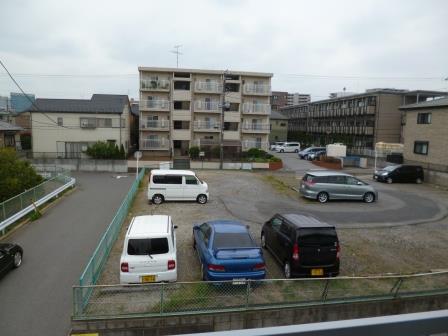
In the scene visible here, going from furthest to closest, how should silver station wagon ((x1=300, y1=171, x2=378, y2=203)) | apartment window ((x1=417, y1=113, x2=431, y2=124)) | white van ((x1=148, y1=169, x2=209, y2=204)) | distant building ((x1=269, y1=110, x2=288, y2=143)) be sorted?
distant building ((x1=269, y1=110, x2=288, y2=143)), apartment window ((x1=417, y1=113, x2=431, y2=124)), silver station wagon ((x1=300, y1=171, x2=378, y2=203)), white van ((x1=148, y1=169, x2=209, y2=204))

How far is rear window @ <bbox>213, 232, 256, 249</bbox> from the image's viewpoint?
928 centimetres

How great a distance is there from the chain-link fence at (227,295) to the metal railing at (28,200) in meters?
8.74

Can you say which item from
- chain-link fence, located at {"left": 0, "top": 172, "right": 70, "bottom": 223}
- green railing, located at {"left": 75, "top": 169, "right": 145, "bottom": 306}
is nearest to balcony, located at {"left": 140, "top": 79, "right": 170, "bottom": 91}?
chain-link fence, located at {"left": 0, "top": 172, "right": 70, "bottom": 223}

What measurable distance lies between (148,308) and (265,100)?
125ft

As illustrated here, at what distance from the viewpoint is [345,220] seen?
1599 centimetres

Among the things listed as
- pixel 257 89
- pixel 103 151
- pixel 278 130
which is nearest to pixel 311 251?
pixel 103 151

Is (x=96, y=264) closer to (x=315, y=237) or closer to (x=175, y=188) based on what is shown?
(x=315, y=237)

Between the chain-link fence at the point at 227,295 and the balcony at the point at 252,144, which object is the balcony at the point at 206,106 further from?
the chain-link fence at the point at 227,295

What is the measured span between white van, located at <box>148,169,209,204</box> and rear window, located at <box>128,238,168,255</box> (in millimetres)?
9368

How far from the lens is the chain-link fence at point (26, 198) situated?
46.8 ft

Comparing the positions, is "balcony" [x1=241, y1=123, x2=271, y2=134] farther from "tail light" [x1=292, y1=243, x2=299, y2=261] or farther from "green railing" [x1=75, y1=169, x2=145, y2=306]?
"tail light" [x1=292, y1=243, x2=299, y2=261]

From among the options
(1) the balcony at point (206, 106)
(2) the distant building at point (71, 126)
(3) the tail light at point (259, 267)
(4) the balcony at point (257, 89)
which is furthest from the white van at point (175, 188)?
(4) the balcony at point (257, 89)

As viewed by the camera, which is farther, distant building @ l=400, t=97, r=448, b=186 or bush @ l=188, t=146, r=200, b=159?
bush @ l=188, t=146, r=200, b=159

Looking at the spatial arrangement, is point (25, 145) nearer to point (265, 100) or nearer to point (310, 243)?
point (265, 100)
